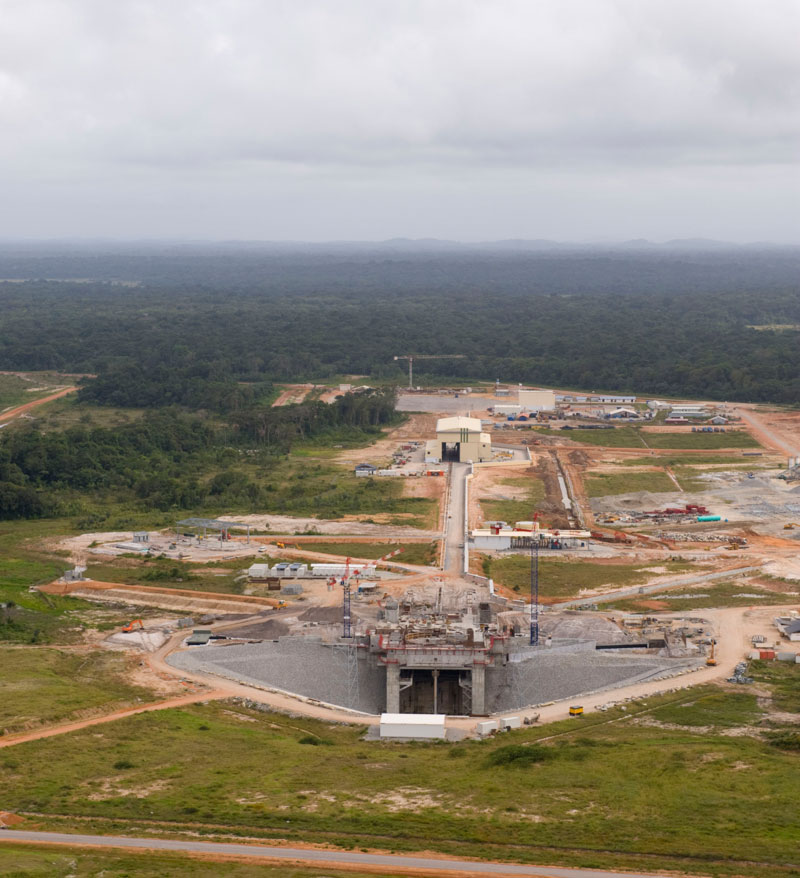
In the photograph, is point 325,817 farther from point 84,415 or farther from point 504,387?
point 504,387

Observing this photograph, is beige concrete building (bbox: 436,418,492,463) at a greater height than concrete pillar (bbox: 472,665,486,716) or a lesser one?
greater

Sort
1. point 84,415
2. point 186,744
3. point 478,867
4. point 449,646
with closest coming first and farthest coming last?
point 478,867
point 186,744
point 449,646
point 84,415

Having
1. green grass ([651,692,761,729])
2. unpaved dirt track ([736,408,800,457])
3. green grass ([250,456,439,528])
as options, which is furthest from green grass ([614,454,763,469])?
green grass ([651,692,761,729])

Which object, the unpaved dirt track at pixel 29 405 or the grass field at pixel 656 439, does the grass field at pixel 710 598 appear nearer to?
the grass field at pixel 656 439

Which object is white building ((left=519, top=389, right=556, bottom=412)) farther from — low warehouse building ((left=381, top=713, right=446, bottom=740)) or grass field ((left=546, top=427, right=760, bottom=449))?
low warehouse building ((left=381, top=713, right=446, bottom=740))

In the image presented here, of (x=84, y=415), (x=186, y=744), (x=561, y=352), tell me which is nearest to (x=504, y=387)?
(x=561, y=352)

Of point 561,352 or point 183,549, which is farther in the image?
point 561,352
